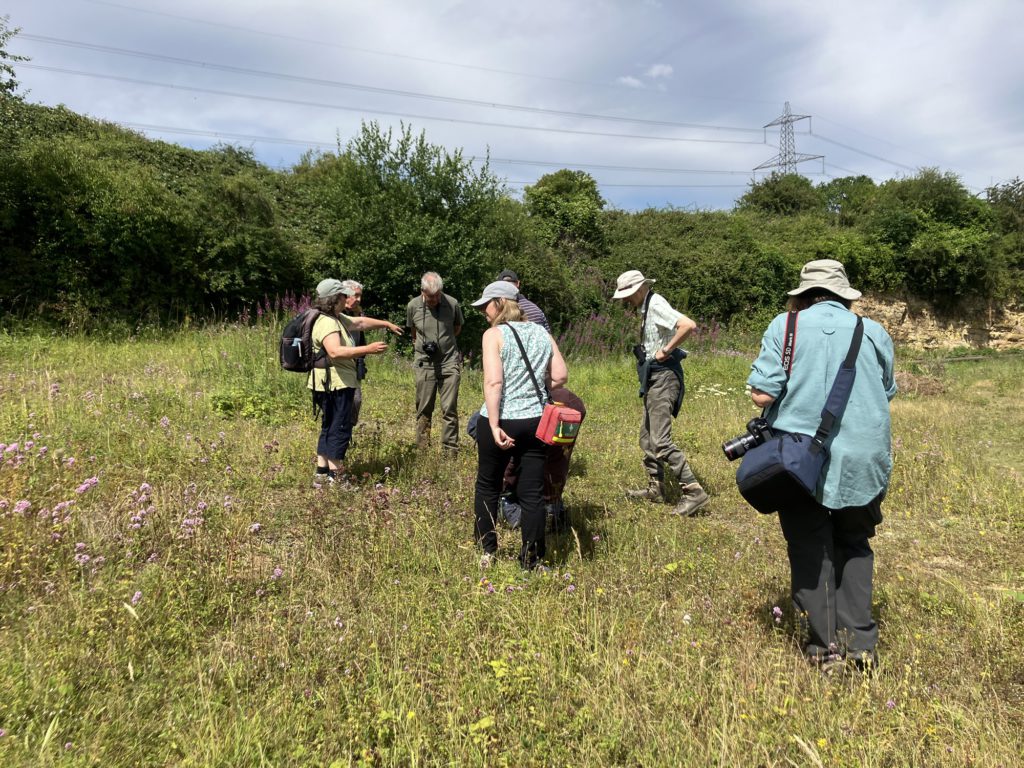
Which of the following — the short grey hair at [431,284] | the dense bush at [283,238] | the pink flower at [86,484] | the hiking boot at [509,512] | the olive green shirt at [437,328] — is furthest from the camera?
the dense bush at [283,238]

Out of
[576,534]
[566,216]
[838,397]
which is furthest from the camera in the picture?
[566,216]

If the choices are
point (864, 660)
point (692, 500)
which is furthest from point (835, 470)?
point (692, 500)

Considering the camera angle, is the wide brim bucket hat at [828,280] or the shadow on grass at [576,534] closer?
the wide brim bucket hat at [828,280]

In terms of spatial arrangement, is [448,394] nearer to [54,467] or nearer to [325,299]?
[325,299]

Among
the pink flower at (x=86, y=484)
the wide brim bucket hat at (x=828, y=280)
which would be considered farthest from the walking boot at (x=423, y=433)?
the wide brim bucket hat at (x=828, y=280)

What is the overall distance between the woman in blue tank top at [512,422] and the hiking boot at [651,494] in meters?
1.81

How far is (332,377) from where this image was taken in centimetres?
441

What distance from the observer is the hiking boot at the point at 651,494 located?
504 cm

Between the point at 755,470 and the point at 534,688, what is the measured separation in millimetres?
1339

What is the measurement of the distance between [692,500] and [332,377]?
122 inches

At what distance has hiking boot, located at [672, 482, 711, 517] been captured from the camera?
15.5ft

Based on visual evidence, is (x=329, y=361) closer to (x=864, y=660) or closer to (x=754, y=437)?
(x=754, y=437)

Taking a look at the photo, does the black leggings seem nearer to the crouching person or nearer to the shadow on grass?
the shadow on grass

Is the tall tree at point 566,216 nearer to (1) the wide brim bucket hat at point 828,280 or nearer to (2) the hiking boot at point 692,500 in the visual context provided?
(2) the hiking boot at point 692,500
